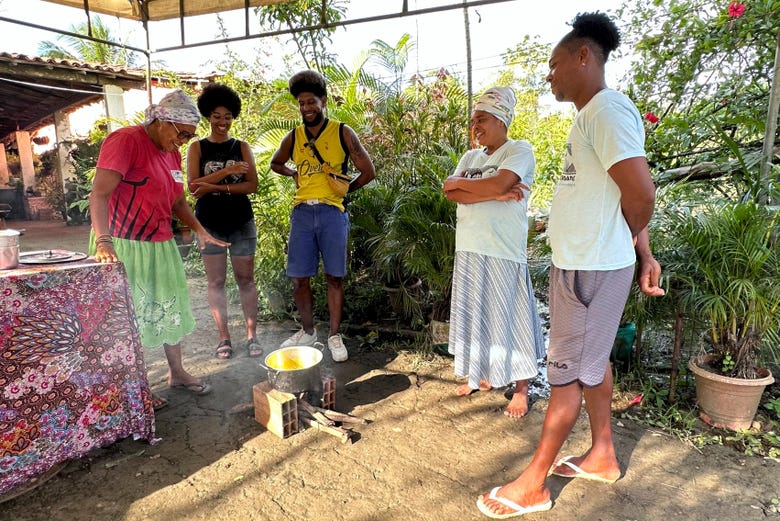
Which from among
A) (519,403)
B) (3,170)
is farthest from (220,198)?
(3,170)

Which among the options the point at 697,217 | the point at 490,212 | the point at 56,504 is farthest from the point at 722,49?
the point at 56,504

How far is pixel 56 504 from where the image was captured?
2.06 meters

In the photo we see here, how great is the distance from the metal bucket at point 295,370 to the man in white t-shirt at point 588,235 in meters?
1.14

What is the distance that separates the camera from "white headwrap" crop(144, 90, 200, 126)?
97.9 inches

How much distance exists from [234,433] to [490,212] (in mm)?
1905

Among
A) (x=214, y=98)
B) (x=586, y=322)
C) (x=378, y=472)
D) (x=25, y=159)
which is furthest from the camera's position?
(x=25, y=159)

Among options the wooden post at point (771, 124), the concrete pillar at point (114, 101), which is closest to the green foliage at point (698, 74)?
the wooden post at point (771, 124)

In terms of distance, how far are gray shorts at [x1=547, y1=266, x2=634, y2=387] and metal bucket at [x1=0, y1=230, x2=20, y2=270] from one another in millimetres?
2362

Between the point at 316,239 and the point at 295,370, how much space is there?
3.99ft

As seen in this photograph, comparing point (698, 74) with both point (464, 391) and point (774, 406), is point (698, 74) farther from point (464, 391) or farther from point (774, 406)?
point (464, 391)

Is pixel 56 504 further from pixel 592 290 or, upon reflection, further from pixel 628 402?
pixel 628 402

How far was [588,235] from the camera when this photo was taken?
5.95 feet

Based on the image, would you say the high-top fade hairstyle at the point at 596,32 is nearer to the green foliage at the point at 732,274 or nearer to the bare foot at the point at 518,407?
the green foliage at the point at 732,274

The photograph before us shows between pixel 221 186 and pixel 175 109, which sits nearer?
pixel 175 109
